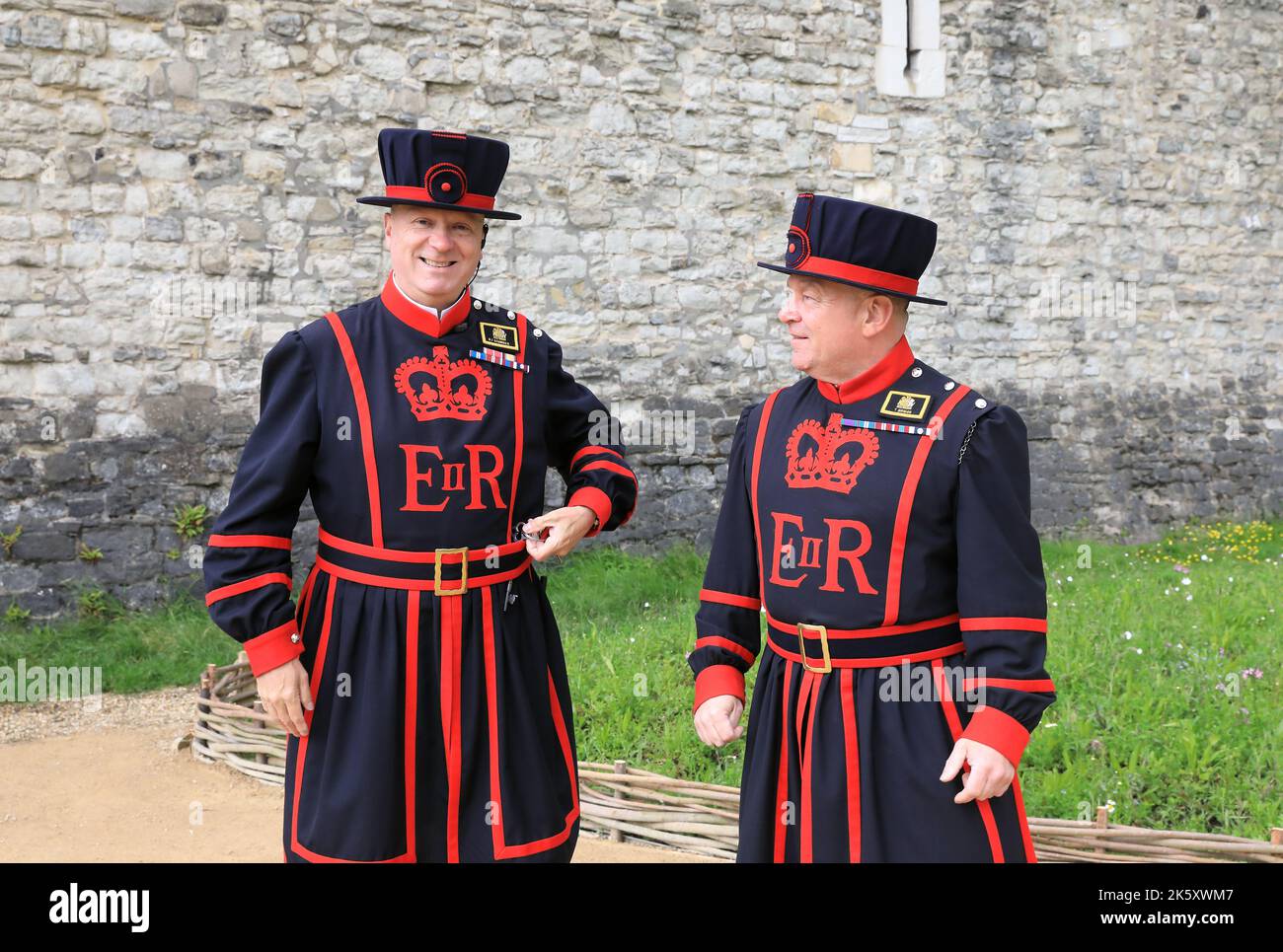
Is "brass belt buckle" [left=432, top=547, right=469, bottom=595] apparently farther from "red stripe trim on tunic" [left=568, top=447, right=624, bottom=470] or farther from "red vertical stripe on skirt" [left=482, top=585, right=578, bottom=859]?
"red stripe trim on tunic" [left=568, top=447, right=624, bottom=470]

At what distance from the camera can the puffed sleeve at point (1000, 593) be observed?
2.27 meters

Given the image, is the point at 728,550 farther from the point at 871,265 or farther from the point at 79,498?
the point at 79,498

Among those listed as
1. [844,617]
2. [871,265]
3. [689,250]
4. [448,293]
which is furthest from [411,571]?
[689,250]

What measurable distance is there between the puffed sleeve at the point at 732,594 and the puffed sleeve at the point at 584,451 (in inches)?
14.6

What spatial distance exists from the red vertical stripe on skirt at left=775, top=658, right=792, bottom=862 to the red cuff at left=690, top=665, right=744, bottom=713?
10 centimetres

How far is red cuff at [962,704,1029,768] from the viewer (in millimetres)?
2248

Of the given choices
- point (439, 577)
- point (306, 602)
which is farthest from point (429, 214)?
point (306, 602)

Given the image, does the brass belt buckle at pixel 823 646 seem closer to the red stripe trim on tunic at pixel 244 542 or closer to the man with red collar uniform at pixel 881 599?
the man with red collar uniform at pixel 881 599

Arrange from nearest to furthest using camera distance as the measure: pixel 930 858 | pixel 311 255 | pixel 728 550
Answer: pixel 930 858 < pixel 728 550 < pixel 311 255

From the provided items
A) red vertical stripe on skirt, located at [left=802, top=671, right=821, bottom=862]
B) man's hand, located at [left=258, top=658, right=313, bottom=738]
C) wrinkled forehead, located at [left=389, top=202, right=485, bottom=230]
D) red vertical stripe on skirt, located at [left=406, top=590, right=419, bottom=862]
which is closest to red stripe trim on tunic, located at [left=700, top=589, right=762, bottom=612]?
red vertical stripe on skirt, located at [left=802, top=671, right=821, bottom=862]

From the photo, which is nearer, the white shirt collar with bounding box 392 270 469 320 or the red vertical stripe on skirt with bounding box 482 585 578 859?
the red vertical stripe on skirt with bounding box 482 585 578 859

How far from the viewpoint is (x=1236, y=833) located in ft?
13.4

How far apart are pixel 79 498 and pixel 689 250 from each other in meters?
4.07

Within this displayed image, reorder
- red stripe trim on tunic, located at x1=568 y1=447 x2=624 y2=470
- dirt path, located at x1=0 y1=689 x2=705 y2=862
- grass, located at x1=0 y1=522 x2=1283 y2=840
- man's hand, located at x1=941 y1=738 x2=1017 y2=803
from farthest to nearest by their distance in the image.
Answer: grass, located at x1=0 y1=522 x2=1283 y2=840 < dirt path, located at x1=0 y1=689 x2=705 y2=862 < red stripe trim on tunic, located at x1=568 y1=447 x2=624 y2=470 < man's hand, located at x1=941 y1=738 x2=1017 y2=803
